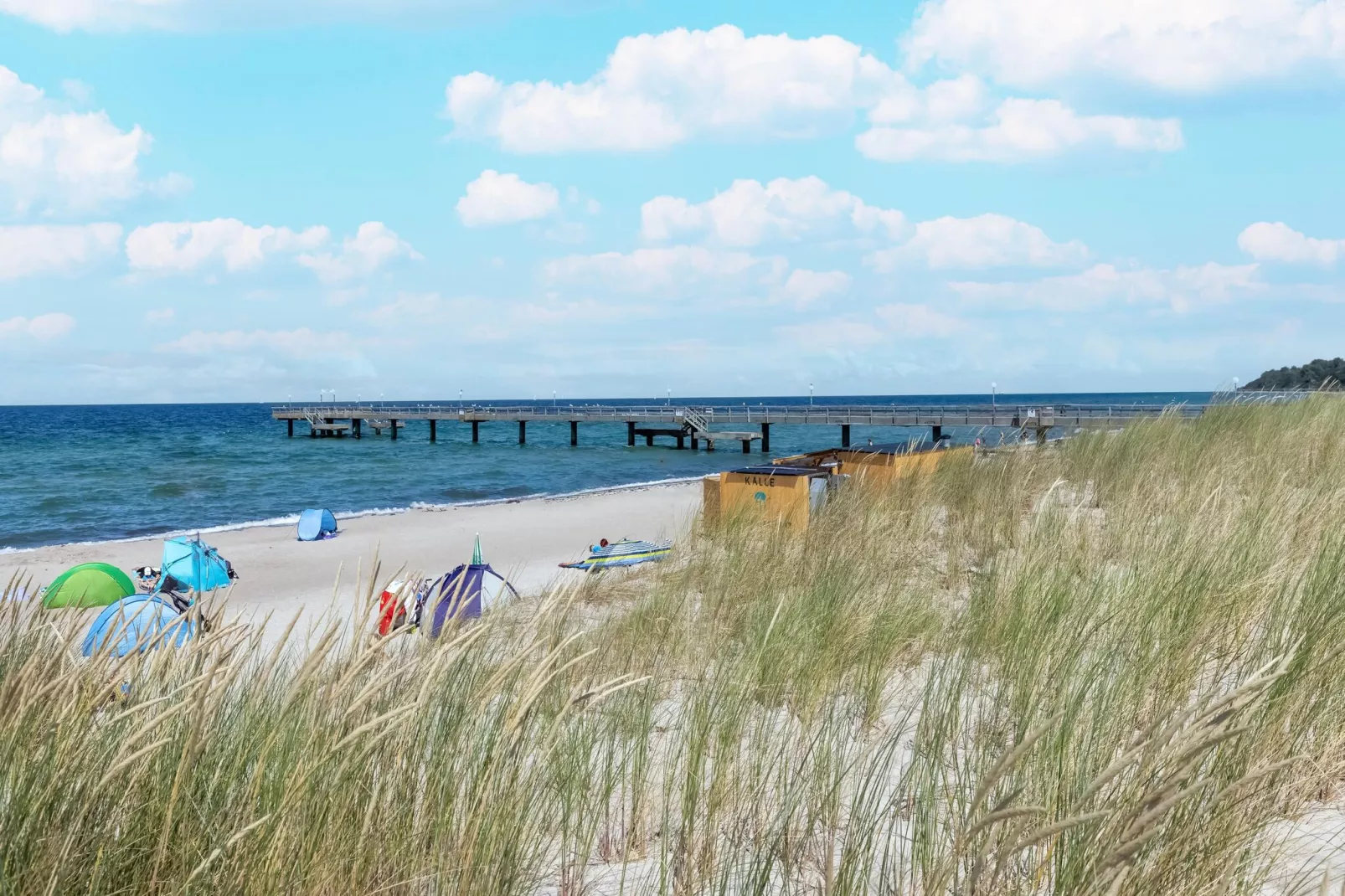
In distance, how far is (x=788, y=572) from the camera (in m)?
5.33

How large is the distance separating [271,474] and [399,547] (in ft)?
66.3

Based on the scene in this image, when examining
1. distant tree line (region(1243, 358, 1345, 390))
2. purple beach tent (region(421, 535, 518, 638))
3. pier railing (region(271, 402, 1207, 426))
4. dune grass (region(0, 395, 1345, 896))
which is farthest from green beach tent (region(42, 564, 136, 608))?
distant tree line (region(1243, 358, 1345, 390))

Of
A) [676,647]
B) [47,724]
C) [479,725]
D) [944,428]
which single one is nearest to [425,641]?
[479,725]

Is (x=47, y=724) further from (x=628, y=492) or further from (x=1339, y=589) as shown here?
(x=628, y=492)

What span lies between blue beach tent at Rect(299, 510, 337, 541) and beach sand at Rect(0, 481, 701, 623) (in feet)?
0.66

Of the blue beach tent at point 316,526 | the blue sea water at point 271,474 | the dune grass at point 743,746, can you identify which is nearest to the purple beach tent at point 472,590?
the dune grass at point 743,746

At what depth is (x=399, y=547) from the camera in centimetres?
1573

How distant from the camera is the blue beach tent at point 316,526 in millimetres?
16688

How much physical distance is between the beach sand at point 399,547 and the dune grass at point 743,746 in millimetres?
5441

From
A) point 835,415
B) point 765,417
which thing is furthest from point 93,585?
point 765,417

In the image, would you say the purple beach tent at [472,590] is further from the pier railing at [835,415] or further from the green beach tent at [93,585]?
the pier railing at [835,415]

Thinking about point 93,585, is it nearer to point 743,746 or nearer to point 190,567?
point 190,567

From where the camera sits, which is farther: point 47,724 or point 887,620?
point 887,620

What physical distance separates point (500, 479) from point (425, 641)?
29563 mm
